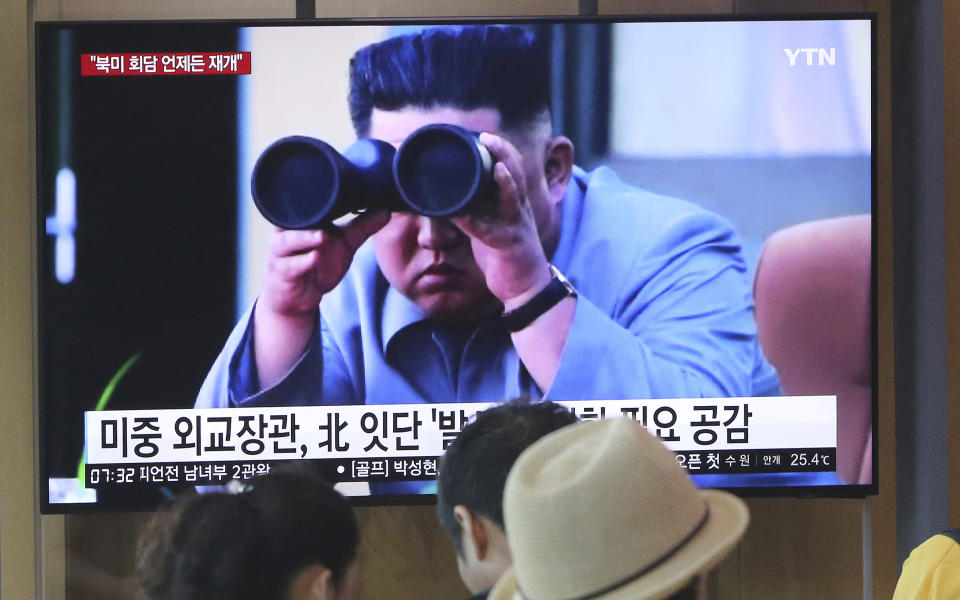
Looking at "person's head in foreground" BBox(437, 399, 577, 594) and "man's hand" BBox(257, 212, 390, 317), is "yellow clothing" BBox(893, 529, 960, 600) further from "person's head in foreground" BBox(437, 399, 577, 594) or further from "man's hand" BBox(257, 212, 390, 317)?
"man's hand" BBox(257, 212, 390, 317)

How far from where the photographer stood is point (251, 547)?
132cm

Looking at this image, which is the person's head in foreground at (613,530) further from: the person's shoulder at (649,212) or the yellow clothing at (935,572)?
the person's shoulder at (649,212)

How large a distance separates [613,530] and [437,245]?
6.33 feet

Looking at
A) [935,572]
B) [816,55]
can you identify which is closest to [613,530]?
[935,572]

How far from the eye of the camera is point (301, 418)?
2.93 meters

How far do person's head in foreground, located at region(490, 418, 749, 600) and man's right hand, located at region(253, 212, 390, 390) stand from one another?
1.90m

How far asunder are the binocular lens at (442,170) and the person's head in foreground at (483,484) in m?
1.34

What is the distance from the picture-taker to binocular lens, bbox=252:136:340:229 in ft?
9.66

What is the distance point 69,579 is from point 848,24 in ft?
8.44

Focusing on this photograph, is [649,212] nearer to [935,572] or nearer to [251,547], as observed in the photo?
[935,572]

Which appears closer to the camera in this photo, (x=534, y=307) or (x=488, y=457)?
(x=488, y=457)

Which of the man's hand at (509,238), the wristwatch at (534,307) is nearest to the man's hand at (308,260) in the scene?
the man's hand at (509,238)

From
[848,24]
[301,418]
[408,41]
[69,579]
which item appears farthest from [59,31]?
[848,24]

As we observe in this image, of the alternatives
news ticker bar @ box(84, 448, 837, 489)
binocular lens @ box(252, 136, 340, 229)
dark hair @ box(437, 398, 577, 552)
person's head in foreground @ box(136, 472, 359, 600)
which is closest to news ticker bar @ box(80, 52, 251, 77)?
binocular lens @ box(252, 136, 340, 229)
